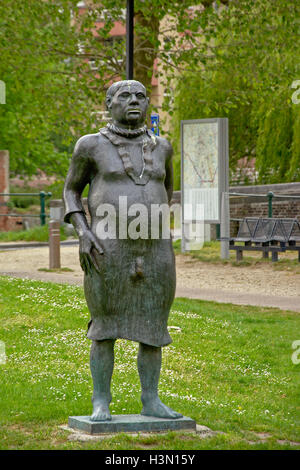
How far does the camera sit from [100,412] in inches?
263

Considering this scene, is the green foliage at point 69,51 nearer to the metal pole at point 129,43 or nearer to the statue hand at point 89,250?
the metal pole at point 129,43

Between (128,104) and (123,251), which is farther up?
(128,104)

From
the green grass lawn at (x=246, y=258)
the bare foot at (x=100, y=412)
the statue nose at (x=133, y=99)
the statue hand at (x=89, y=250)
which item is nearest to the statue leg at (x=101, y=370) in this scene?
the bare foot at (x=100, y=412)

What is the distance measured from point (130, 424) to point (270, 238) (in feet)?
46.5

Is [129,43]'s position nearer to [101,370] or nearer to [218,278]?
[218,278]

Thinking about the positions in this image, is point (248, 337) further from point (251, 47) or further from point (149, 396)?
point (251, 47)

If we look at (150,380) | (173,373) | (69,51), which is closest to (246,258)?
(69,51)

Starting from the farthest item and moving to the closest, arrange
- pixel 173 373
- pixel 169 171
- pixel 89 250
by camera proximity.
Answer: pixel 173 373
pixel 169 171
pixel 89 250

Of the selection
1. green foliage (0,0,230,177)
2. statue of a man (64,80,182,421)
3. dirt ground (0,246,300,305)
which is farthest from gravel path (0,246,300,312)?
statue of a man (64,80,182,421)

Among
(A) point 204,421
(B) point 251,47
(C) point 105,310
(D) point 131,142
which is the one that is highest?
(B) point 251,47

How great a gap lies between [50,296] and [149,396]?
6.99 meters

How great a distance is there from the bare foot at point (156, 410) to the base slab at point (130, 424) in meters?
0.04

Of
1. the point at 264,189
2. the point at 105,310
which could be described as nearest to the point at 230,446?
the point at 105,310

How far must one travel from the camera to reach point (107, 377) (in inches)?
268
